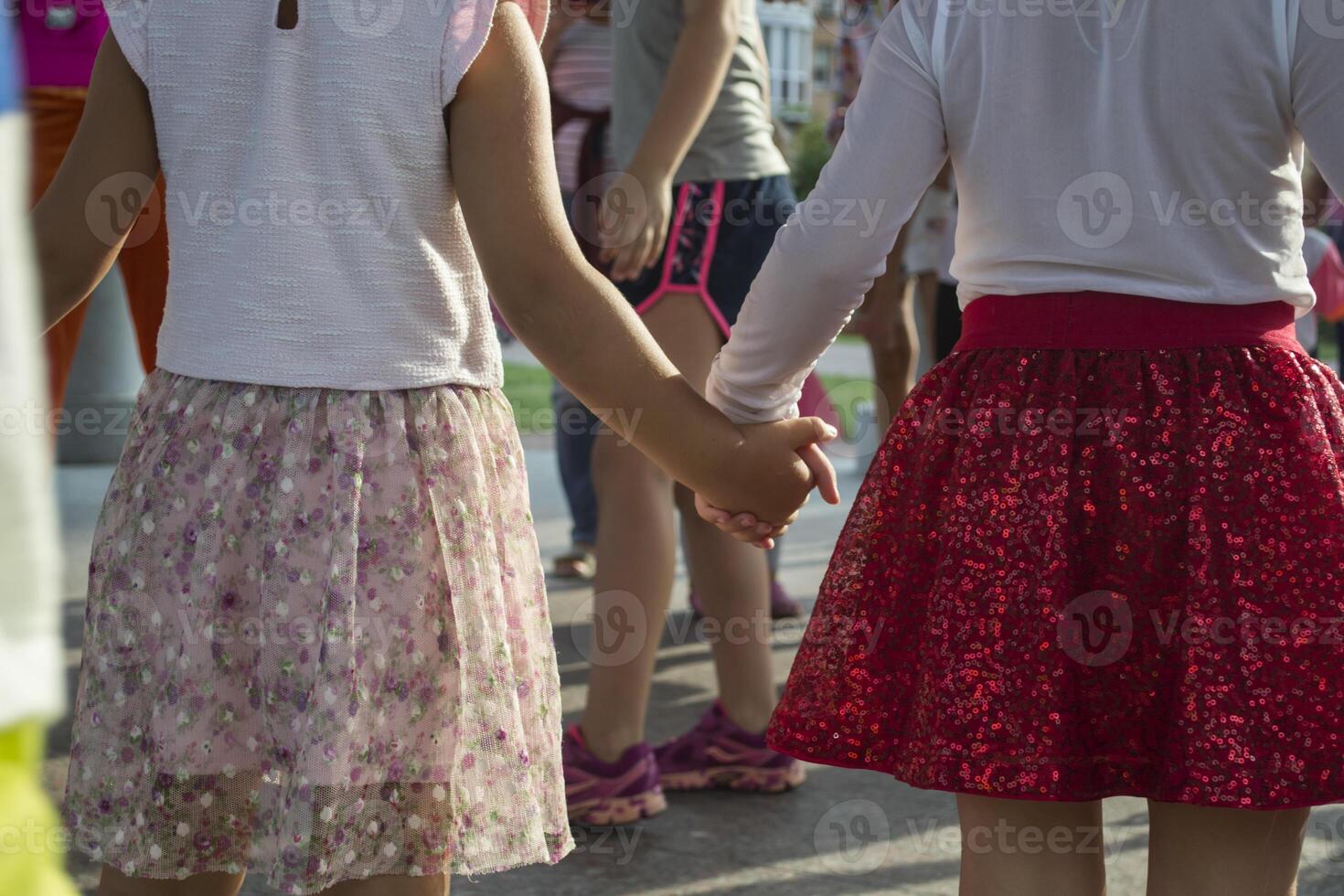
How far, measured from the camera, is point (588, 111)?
3.57 metres

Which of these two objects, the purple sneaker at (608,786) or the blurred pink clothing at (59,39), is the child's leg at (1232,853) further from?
the blurred pink clothing at (59,39)

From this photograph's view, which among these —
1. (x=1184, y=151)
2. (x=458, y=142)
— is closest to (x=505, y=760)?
(x=458, y=142)

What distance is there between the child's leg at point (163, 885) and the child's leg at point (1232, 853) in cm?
100

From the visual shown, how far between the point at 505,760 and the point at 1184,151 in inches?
37.9

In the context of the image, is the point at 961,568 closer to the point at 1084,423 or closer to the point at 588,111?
the point at 1084,423

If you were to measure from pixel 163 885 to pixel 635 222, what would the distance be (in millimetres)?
1542

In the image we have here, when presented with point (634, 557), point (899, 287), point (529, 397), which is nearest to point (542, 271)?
point (634, 557)

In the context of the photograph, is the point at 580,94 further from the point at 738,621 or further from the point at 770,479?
the point at 770,479

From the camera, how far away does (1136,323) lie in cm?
172

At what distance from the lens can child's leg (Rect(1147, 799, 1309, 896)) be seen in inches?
64.8

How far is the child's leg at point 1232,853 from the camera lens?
64.8 inches

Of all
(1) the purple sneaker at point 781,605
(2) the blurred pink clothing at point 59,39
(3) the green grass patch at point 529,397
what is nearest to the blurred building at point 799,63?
(3) the green grass patch at point 529,397

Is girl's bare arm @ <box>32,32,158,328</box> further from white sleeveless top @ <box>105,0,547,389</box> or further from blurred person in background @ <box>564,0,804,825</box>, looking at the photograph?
blurred person in background @ <box>564,0,804,825</box>

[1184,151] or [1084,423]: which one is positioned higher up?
[1184,151]
